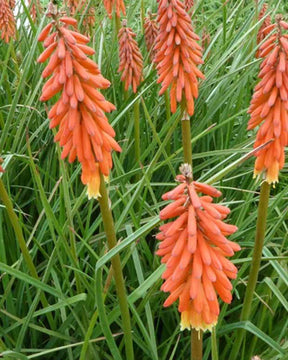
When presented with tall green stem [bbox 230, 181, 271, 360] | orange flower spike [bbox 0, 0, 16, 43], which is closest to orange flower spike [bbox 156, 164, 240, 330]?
tall green stem [bbox 230, 181, 271, 360]

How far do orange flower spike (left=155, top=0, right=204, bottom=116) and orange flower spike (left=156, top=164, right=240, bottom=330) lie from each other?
3.12 feet

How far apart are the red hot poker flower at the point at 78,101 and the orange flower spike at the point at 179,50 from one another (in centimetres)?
72

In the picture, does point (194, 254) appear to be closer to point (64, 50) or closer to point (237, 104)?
point (64, 50)

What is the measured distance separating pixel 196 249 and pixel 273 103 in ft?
2.71

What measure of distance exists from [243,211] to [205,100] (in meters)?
1.33

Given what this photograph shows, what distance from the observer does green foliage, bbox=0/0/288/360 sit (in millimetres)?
2799

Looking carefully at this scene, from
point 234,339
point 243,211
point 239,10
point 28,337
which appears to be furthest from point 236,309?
point 239,10

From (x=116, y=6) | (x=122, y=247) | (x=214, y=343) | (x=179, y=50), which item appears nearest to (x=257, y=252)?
(x=214, y=343)

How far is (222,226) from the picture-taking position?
1.95m

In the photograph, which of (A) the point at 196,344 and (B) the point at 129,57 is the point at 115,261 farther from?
(B) the point at 129,57

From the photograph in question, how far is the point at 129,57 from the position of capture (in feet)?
12.7

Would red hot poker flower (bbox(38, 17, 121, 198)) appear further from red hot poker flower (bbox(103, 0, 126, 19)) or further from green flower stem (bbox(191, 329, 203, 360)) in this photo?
red hot poker flower (bbox(103, 0, 126, 19))

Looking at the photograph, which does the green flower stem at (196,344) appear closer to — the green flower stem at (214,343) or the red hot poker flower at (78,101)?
the green flower stem at (214,343)

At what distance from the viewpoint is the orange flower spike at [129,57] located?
152 inches
